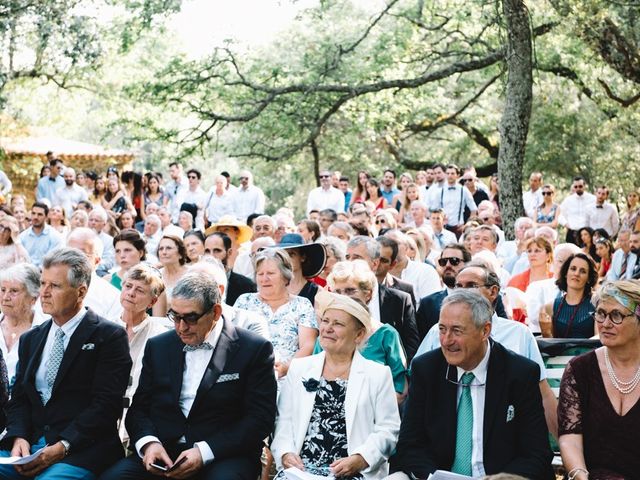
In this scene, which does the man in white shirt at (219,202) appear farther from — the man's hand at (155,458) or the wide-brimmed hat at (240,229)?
the man's hand at (155,458)

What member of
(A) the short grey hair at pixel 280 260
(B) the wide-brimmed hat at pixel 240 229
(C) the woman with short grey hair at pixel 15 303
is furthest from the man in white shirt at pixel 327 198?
(C) the woman with short grey hair at pixel 15 303

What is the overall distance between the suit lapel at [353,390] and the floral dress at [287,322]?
4.88 feet

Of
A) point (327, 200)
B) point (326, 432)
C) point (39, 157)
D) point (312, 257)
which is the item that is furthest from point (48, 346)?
point (39, 157)

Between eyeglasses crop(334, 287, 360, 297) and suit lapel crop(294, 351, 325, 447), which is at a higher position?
eyeglasses crop(334, 287, 360, 297)

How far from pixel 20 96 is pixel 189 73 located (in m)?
13.0

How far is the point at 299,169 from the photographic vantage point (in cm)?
3155

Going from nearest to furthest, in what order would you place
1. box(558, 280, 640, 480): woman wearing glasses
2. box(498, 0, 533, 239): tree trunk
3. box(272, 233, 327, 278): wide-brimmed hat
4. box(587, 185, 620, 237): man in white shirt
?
box(558, 280, 640, 480): woman wearing glasses → box(272, 233, 327, 278): wide-brimmed hat → box(498, 0, 533, 239): tree trunk → box(587, 185, 620, 237): man in white shirt

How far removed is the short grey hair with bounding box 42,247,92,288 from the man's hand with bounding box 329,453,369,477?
5.81 feet

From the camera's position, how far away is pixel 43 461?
16.3ft

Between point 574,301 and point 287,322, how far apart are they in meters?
2.40

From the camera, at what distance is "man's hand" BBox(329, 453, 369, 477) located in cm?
473

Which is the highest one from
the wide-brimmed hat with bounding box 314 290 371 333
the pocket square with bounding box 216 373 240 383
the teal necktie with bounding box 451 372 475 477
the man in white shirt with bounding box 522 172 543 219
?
the man in white shirt with bounding box 522 172 543 219

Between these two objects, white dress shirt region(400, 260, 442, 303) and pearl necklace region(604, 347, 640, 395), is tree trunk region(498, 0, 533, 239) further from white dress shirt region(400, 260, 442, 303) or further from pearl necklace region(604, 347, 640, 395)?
pearl necklace region(604, 347, 640, 395)

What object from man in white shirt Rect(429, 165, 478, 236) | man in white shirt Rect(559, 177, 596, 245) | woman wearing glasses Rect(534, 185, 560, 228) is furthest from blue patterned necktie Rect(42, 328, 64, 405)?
man in white shirt Rect(559, 177, 596, 245)
